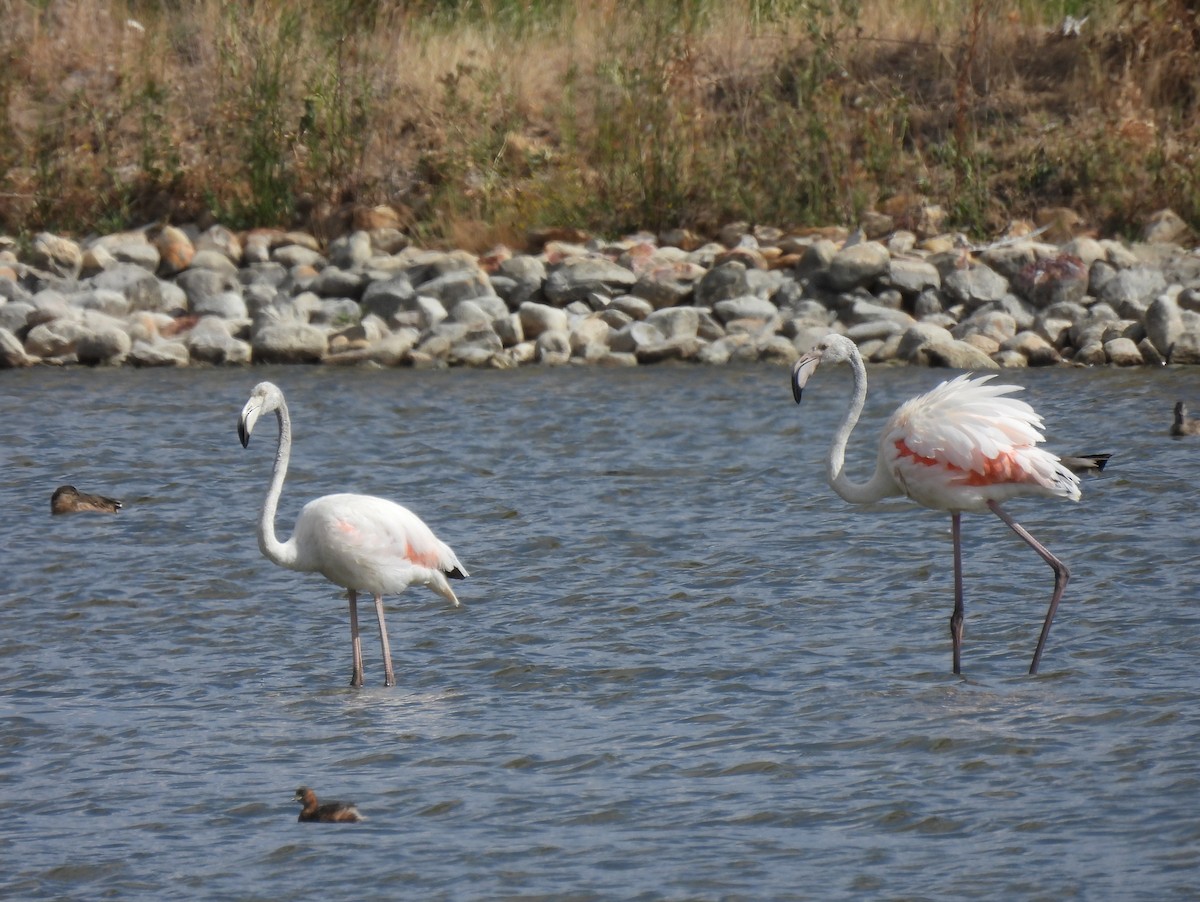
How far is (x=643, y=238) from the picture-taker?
18422 mm

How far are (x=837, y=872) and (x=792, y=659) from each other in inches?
95.8

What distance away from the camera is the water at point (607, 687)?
5.52m

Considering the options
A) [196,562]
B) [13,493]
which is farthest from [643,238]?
[196,562]

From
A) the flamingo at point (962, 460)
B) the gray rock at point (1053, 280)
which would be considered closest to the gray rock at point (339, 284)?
the gray rock at point (1053, 280)

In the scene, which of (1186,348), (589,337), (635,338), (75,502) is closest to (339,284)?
(589,337)

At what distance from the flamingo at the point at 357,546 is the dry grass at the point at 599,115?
1131 cm

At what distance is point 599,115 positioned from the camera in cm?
1920

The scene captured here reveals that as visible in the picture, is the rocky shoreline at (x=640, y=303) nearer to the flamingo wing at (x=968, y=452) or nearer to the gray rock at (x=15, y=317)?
the gray rock at (x=15, y=317)

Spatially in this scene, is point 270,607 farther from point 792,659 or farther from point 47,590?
point 792,659

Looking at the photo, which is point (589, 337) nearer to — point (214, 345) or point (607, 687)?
point (214, 345)

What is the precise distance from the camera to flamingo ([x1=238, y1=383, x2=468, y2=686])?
7523 mm

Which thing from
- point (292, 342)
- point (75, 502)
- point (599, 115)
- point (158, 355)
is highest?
point (599, 115)

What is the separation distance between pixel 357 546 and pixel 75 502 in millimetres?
3972

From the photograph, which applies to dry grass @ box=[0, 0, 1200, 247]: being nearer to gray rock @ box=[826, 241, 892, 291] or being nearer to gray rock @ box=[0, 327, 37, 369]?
gray rock @ box=[826, 241, 892, 291]
